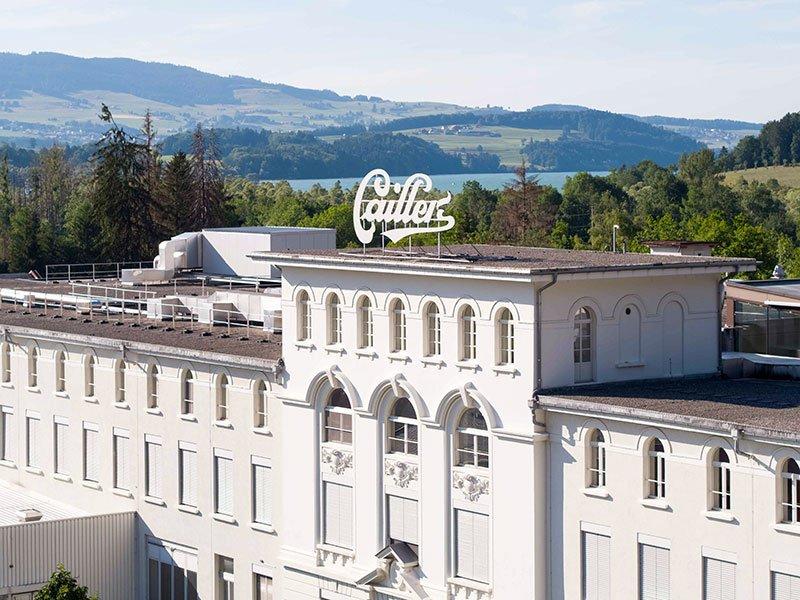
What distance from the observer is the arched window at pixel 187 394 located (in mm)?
59062

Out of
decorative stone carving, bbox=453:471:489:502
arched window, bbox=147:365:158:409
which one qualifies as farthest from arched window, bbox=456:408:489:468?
arched window, bbox=147:365:158:409

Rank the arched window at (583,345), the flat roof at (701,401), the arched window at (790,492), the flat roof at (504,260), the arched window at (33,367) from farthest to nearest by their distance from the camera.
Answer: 1. the arched window at (33,367)
2. the arched window at (583,345)
3. the flat roof at (504,260)
4. the flat roof at (701,401)
5. the arched window at (790,492)

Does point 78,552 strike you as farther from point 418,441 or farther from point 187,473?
point 418,441

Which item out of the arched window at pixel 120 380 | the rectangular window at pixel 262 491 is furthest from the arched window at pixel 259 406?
the arched window at pixel 120 380

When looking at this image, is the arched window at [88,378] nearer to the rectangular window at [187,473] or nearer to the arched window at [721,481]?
the rectangular window at [187,473]

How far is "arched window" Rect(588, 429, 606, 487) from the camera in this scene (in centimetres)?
4444

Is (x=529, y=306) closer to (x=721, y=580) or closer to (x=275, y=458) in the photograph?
(x=721, y=580)

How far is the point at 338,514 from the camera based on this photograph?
173 feet

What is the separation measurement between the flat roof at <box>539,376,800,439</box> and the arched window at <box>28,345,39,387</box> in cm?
2860

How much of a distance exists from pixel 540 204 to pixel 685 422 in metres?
143

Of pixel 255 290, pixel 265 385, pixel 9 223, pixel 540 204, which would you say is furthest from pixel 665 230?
pixel 265 385

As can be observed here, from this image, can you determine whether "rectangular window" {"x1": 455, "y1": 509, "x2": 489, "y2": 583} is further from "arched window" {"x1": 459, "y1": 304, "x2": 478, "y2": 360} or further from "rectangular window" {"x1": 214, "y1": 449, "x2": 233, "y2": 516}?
"rectangular window" {"x1": 214, "y1": 449, "x2": 233, "y2": 516}

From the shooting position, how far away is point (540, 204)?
7210 inches

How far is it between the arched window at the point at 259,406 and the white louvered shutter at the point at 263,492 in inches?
58.5
